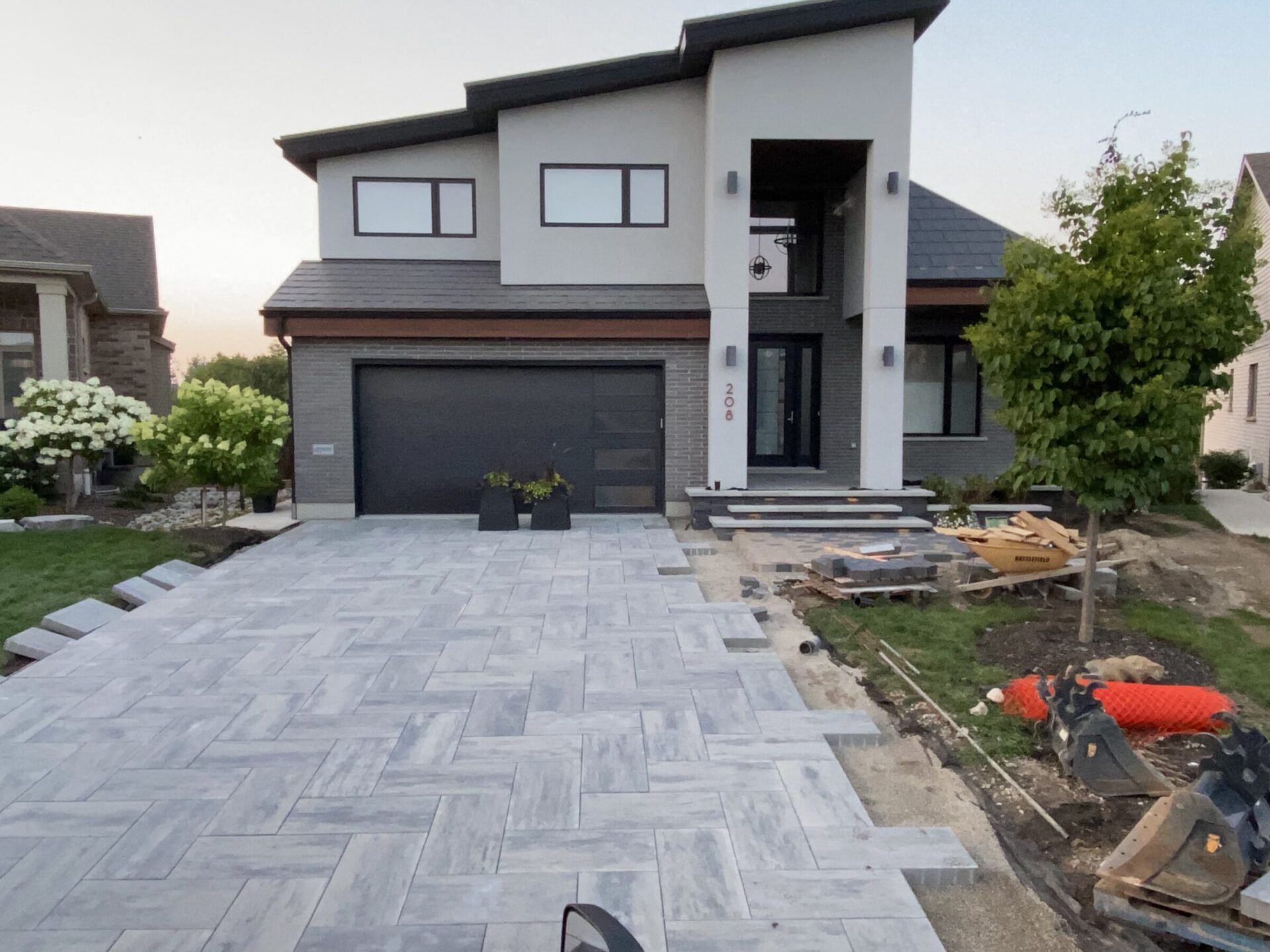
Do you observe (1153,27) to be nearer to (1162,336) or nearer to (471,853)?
(1162,336)

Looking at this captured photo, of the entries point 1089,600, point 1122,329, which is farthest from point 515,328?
point 1089,600

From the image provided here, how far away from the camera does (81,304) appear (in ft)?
51.3

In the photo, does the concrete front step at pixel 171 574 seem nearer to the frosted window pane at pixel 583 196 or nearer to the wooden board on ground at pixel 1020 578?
the frosted window pane at pixel 583 196

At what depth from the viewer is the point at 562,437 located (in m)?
12.2

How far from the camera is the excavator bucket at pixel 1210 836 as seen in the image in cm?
269

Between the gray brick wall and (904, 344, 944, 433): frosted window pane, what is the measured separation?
3604 millimetres

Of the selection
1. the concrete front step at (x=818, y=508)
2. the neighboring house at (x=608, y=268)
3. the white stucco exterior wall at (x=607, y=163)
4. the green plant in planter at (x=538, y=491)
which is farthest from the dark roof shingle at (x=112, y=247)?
the concrete front step at (x=818, y=508)

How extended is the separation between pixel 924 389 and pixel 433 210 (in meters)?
7.98

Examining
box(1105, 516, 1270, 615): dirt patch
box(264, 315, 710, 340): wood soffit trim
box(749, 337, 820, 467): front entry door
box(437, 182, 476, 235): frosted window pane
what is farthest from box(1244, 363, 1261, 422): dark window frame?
box(437, 182, 476, 235): frosted window pane

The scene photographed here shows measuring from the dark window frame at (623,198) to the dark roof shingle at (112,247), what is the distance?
1077 centimetres

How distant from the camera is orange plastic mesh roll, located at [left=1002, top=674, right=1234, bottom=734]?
14.2 feet

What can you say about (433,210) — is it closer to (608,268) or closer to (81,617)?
(608,268)

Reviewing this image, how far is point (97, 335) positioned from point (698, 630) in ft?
59.5

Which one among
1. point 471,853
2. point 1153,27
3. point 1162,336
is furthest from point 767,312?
point 471,853
